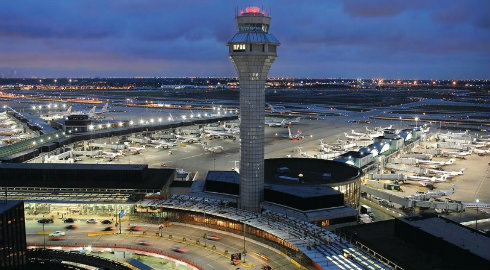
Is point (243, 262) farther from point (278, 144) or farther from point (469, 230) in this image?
point (278, 144)

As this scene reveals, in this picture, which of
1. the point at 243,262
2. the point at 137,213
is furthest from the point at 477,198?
the point at 137,213

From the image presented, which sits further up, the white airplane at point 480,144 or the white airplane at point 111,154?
the white airplane at point 480,144

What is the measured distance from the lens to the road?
161 ft

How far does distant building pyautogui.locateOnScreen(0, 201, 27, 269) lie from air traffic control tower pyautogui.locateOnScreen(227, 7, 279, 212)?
29.8 meters

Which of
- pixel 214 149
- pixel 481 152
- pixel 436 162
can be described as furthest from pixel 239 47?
pixel 481 152

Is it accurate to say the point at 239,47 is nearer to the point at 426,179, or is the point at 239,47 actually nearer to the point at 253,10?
the point at 253,10

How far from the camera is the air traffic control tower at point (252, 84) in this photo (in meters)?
59.2

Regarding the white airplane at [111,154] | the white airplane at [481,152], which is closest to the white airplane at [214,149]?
the white airplane at [111,154]

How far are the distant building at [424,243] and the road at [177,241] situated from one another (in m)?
9.20

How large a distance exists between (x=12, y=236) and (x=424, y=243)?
1555 inches

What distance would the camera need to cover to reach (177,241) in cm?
5528

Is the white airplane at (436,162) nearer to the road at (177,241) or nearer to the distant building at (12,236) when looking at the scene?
the road at (177,241)

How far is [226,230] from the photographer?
2299 inches

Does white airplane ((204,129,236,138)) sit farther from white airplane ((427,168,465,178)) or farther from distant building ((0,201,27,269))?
distant building ((0,201,27,269))
